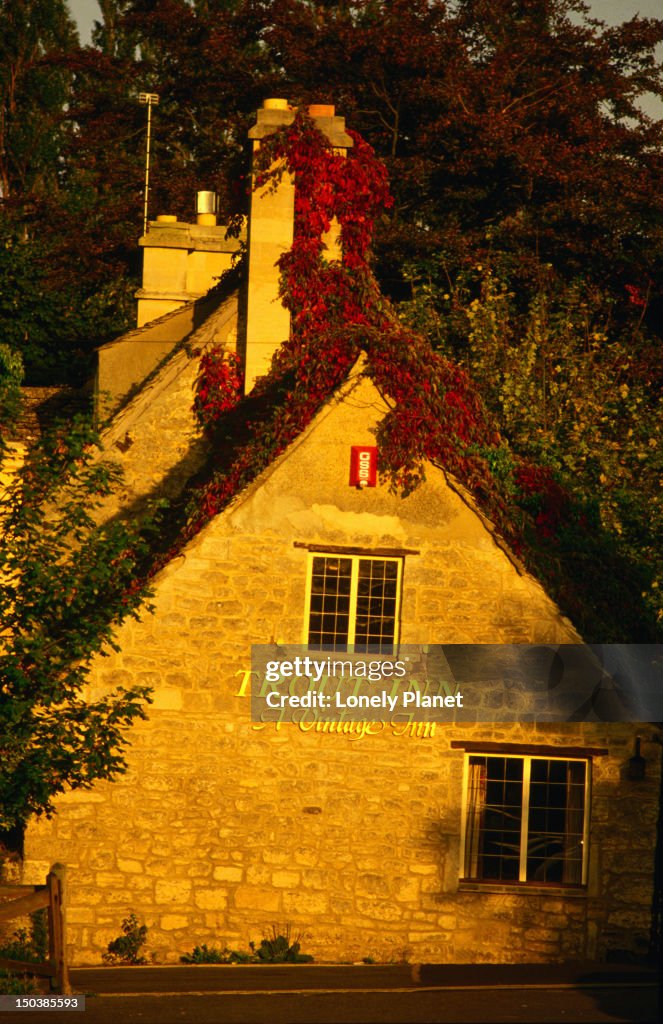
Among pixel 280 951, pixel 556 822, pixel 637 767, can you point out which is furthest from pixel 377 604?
pixel 280 951

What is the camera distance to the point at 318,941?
53.0 ft

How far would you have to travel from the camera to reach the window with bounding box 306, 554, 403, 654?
16641 mm

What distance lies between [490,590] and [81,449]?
474 cm

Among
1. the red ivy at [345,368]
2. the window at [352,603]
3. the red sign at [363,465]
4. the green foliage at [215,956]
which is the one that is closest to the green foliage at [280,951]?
the green foliage at [215,956]

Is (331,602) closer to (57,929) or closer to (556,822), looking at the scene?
(556,822)

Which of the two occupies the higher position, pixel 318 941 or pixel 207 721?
pixel 207 721

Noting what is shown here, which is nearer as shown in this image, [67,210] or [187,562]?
[187,562]

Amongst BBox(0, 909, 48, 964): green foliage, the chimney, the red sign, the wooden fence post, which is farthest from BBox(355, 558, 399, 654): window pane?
BBox(0, 909, 48, 964): green foliage

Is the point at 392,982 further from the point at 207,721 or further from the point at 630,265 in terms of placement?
the point at 630,265

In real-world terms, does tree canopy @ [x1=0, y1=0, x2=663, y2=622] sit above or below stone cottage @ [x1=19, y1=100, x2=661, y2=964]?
above

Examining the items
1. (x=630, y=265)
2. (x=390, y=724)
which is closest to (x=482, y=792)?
(x=390, y=724)

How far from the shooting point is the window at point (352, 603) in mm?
16641

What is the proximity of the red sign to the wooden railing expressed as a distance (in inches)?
209

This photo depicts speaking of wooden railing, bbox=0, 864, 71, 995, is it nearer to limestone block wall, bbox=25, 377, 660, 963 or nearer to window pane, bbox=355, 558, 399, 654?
limestone block wall, bbox=25, 377, 660, 963
